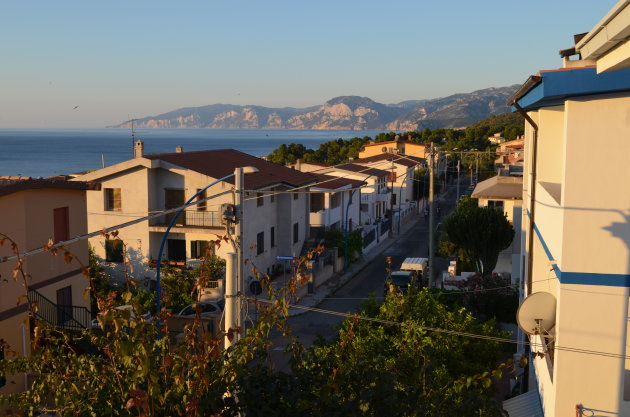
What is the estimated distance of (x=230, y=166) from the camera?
3547cm

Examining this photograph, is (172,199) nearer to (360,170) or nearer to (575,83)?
(360,170)

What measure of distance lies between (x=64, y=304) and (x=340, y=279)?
18.8m

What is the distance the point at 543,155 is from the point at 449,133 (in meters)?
96.6

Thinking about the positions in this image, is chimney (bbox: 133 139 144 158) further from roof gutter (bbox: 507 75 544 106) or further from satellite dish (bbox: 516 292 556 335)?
satellite dish (bbox: 516 292 556 335)

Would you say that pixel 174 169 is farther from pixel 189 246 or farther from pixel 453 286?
pixel 453 286

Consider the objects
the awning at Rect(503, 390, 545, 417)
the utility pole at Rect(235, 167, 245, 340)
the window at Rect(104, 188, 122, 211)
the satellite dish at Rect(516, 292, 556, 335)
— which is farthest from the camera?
the window at Rect(104, 188, 122, 211)

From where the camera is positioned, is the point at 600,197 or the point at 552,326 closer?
the point at 600,197

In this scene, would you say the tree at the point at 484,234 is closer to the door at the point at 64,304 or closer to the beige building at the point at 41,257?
the beige building at the point at 41,257

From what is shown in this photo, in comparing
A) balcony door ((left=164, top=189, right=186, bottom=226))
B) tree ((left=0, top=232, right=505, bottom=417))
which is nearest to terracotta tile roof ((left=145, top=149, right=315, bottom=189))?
balcony door ((left=164, top=189, right=186, bottom=226))

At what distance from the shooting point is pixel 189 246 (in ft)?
104

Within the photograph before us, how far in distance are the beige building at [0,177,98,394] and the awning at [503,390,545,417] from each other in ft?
37.3

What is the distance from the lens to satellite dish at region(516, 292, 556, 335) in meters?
9.95

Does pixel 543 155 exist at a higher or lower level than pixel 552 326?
higher

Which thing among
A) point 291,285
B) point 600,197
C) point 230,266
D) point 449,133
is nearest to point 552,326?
point 600,197
